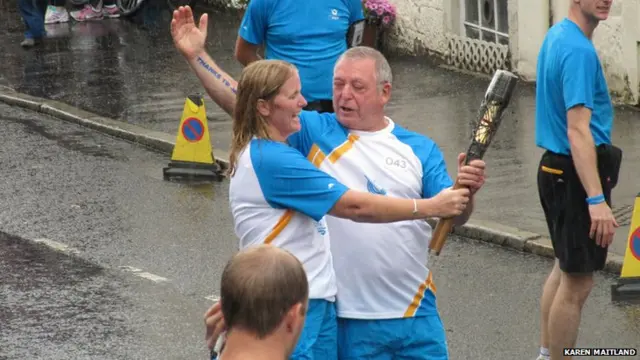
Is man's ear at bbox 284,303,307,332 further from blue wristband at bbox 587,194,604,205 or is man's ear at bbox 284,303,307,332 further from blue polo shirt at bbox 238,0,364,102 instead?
blue polo shirt at bbox 238,0,364,102

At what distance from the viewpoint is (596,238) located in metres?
7.08

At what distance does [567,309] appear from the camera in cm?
730

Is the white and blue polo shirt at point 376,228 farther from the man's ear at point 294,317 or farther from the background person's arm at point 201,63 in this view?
the man's ear at point 294,317

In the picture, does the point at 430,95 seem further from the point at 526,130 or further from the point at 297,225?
the point at 297,225

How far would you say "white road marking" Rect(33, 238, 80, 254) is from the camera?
1034 cm

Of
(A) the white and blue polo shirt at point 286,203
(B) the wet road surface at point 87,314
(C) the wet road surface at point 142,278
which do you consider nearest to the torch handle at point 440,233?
(A) the white and blue polo shirt at point 286,203

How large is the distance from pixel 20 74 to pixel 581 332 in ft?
37.0

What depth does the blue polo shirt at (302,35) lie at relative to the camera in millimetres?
9227

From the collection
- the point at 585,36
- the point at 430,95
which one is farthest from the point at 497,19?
the point at 585,36

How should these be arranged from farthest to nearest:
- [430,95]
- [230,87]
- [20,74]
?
[20,74]
[430,95]
[230,87]

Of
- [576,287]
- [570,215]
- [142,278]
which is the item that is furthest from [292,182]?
[142,278]

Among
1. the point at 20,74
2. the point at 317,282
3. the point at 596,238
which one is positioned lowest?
the point at 20,74

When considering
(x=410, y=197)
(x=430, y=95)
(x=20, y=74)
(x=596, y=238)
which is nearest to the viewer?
(x=410, y=197)

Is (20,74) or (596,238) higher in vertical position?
(596,238)
